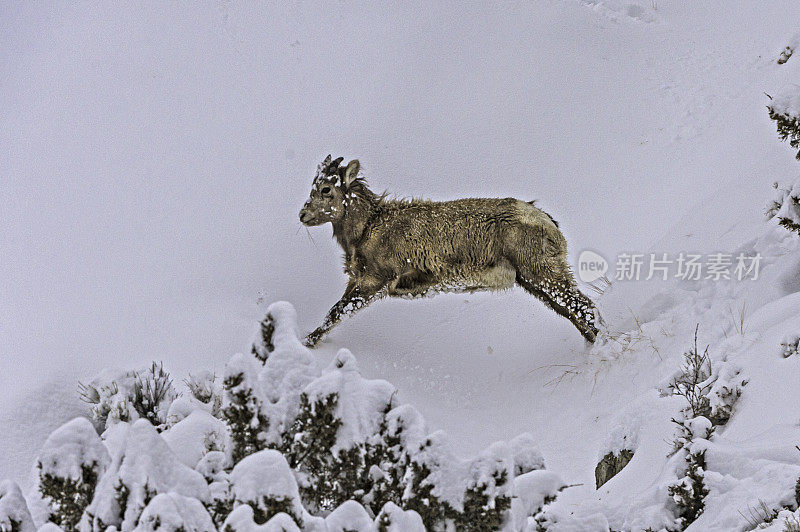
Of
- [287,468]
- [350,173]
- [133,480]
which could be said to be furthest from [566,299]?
[133,480]

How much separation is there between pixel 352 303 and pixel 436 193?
335 cm

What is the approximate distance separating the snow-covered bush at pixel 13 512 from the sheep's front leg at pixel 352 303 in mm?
4006

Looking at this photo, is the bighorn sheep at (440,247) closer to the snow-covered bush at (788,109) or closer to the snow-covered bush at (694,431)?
the snow-covered bush at (694,431)

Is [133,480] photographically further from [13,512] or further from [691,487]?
[691,487]

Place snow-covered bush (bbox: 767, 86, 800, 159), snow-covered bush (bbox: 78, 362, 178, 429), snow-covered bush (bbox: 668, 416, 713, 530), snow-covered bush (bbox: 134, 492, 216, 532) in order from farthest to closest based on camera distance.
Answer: snow-covered bush (bbox: 78, 362, 178, 429) → snow-covered bush (bbox: 767, 86, 800, 159) → snow-covered bush (bbox: 668, 416, 713, 530) → snow-covered bush (bbox: 134, 492, 216, 532)

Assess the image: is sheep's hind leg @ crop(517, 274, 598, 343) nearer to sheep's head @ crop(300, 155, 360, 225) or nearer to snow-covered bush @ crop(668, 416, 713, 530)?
sheep's head @ crop(300, 155, 360, 225)

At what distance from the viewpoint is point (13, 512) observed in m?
2.63

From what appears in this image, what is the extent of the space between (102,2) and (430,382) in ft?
33.0

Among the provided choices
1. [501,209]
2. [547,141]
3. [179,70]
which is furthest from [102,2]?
[501,209]

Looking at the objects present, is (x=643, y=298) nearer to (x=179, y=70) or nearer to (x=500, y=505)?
(x=500, y=505)

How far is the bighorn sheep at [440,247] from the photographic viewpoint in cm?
653

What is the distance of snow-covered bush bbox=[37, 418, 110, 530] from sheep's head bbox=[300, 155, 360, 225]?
13.2ft

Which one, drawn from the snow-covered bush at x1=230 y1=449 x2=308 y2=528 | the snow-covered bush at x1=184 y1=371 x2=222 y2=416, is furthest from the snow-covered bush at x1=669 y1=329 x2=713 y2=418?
the snow-covered bush at x1=184 y1=371 x2=222 y2=416

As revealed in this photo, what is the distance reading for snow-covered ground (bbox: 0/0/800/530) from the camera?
6012mm
